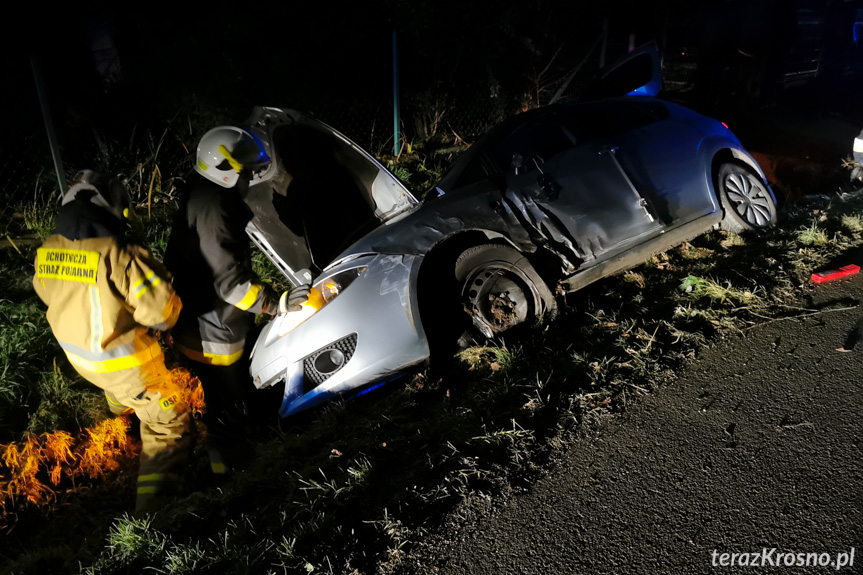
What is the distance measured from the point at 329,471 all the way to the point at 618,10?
11559 millimetres

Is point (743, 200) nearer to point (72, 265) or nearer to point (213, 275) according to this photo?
point (213, 275)

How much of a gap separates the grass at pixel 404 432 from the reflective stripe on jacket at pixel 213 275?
0.67 metres

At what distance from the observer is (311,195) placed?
16.0ft

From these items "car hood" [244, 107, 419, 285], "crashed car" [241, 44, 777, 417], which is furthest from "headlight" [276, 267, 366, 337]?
"car hood" [244, 107, 419, 285]

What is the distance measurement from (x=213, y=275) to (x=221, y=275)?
71mm

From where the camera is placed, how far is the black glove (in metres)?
3.92

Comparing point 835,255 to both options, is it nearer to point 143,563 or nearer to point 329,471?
point 329,471

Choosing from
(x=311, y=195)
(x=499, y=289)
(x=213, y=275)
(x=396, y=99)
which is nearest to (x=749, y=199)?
(x=499, y=289)

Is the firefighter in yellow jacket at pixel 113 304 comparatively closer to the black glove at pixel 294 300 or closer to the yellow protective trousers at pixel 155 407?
the yellow protective trousers at pixel 155 407

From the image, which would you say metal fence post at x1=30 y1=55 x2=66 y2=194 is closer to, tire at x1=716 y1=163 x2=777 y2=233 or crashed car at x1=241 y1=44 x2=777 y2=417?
crashed car at x1=241 y1=44 x2=777 y2=417

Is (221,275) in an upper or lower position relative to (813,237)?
upper

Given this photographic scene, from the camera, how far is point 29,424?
175 inches

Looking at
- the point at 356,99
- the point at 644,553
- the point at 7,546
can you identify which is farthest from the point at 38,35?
the point at 644,553
